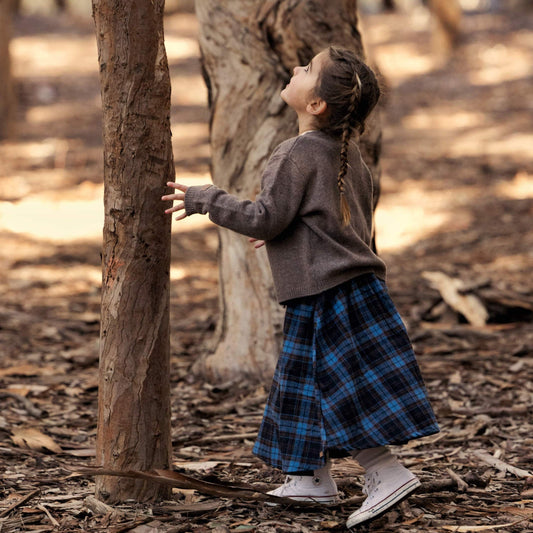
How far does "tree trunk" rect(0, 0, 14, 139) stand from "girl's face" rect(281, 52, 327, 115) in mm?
9857

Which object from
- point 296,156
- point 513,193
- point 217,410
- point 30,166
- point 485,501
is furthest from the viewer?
point 30,166

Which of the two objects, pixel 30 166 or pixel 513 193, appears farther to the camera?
pixel 30 166

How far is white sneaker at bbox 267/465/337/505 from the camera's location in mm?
3016

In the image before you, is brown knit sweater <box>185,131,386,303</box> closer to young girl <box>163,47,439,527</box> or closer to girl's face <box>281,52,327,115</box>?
young girl <box>163,47,439,527</box>

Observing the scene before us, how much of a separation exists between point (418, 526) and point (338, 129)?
138 centimetres

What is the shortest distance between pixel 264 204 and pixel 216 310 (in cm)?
397

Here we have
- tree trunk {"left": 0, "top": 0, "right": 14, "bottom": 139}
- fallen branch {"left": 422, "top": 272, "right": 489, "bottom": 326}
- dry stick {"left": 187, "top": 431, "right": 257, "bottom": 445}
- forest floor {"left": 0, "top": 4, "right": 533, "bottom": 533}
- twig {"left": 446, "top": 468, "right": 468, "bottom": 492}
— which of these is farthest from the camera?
tree trunk {"left": 0, "top": 0, "right": 14, "bottom": 139}

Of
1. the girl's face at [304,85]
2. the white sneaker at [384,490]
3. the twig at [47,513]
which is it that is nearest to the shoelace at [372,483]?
the white sneaker at [384,490]

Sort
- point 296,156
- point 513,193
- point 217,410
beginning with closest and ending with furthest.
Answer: point 296,156 → point 217,410 → point 513,193

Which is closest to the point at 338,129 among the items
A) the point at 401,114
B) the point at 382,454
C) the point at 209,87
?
the point at 382,454

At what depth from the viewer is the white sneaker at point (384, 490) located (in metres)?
2.76

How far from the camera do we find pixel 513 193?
10.2 meters

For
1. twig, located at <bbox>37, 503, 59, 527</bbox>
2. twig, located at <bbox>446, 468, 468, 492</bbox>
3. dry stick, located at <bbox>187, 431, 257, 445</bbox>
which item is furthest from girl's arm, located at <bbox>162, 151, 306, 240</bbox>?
dry stick, located at <bbox>187, 431, 257, 445</bbox>

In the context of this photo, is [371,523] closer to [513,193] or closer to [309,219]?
[309,219]
